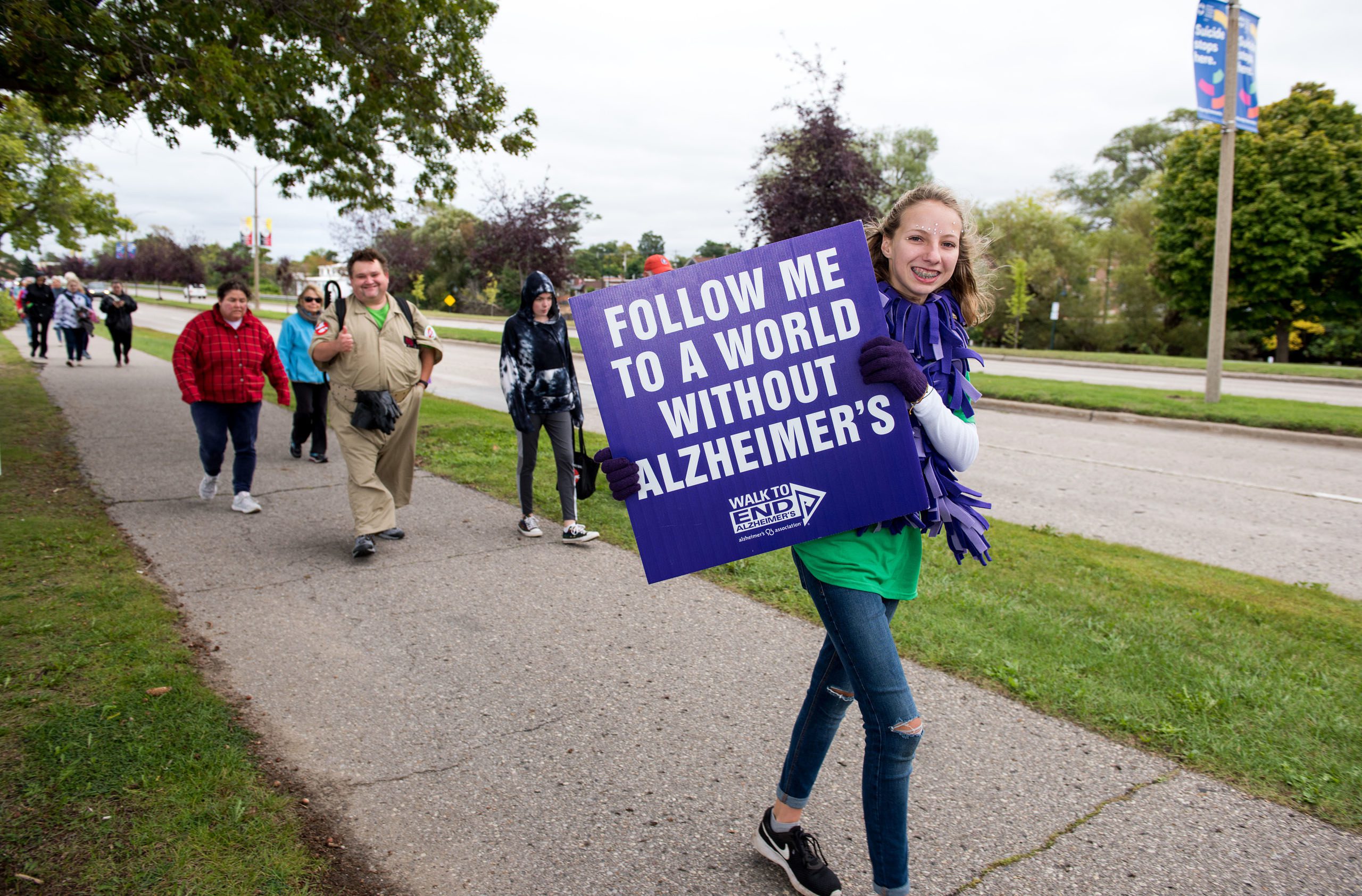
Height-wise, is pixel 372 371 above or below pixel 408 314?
below

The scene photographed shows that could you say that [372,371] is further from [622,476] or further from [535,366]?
[622,476]

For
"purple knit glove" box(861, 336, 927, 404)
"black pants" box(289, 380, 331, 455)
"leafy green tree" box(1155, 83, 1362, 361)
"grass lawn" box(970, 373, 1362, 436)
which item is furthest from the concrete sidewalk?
"leafy green tree" box(1155, 83, 1362, 361)

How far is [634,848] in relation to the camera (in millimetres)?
2789

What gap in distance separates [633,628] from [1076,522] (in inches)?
177

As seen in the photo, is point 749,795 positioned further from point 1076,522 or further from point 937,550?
point 1076,522

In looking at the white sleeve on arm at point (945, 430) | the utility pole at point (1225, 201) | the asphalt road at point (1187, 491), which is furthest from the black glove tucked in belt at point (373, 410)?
the utility pole at point (1225, 201)

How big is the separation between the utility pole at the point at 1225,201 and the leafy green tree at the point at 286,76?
1035 centimetres

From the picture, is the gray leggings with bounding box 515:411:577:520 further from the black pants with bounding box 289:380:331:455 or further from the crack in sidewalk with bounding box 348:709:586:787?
the black pants with bounding box 289:380:331:455

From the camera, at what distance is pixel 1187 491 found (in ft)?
28.7

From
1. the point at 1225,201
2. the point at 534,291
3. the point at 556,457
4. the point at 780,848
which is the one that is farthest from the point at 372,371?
the point at 1225,201

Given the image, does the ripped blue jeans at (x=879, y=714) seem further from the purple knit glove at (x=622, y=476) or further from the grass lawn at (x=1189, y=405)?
the grass lawn at (x=1189, y=405)

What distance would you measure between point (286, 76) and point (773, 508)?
10700mm

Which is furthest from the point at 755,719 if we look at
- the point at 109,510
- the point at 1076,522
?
the point at 109,510

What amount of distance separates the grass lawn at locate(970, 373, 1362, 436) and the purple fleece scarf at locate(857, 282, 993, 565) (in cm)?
1119
